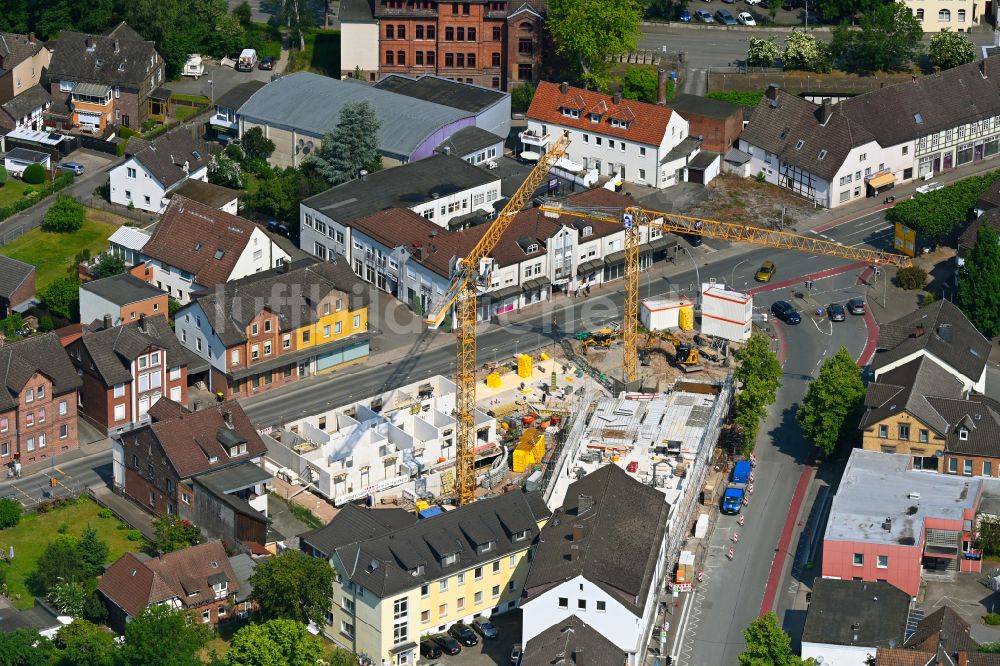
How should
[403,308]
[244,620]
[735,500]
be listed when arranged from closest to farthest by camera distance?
1. [244,620]
2. [735,500]
3. [403,308]

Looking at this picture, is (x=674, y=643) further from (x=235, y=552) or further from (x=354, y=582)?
(x=235, y=552)

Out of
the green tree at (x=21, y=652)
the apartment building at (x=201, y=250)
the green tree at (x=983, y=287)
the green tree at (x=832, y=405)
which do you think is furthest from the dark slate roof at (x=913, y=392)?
the green tree at (x=21, y=652)

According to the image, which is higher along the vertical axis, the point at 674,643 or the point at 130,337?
the point at 130,337

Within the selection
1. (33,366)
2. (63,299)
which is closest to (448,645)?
(33,366)

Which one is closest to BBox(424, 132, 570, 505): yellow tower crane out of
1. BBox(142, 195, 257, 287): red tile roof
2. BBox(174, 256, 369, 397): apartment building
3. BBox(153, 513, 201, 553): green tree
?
BBox(174, 256, 369, 397): apartment building

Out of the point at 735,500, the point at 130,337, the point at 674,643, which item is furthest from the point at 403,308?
the point at 674,643

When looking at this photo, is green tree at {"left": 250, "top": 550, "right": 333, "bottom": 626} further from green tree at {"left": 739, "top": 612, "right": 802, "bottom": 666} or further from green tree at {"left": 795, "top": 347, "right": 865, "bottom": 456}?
green tree at {"left": 795, "top": 347, "right": 865, "bottom": 456}

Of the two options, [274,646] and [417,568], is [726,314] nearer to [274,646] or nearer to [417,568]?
[417,568]

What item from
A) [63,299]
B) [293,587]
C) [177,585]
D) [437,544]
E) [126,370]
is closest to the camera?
[293,587]
